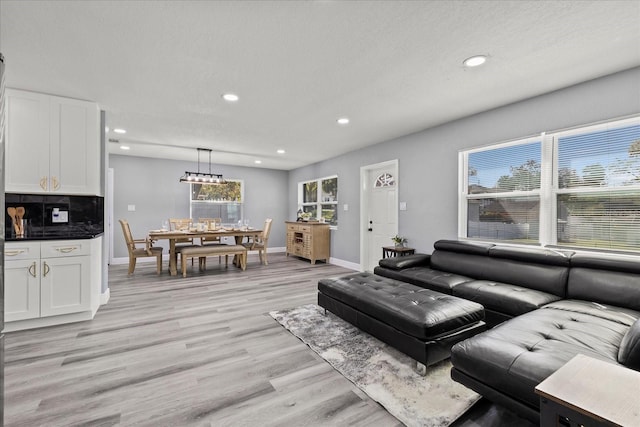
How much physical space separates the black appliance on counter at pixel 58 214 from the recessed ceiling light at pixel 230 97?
2195 millimetres

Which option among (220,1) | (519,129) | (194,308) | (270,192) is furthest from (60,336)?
(270,192)

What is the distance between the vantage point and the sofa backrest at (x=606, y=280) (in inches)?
88.0

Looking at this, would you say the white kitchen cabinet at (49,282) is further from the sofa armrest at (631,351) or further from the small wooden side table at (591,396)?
the sofa armrest at (631,351)

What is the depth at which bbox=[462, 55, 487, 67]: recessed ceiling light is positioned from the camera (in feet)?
7.82

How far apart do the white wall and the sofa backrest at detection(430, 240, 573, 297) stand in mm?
579

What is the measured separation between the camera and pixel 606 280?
7.77 ft

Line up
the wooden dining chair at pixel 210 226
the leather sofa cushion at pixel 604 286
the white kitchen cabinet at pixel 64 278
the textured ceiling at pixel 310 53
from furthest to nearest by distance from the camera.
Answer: the wooden dining chair at pixel 210 226 → the white kitchen cabinet at pixel 64 278 → the leather sofa cushion at pixel 604 286 → the textured ceiling at pixel 310 53

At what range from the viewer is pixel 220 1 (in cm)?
177

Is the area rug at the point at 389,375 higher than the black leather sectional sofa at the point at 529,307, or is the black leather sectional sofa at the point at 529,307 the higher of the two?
the black leather sectional sofa at the point at 529,307

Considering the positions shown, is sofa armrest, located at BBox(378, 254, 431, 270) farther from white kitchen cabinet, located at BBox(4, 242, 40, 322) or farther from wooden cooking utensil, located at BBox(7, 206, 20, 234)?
wooden cooking utensil, located at BBox(7, 206, 20, 234)

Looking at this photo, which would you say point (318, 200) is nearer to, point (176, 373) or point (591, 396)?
point (176, 373)

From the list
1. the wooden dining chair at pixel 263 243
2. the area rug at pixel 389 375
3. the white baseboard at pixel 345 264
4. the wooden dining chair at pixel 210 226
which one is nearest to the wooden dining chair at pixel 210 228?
the wooden dining chair at pixel 210 226

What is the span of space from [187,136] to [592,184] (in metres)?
5.60

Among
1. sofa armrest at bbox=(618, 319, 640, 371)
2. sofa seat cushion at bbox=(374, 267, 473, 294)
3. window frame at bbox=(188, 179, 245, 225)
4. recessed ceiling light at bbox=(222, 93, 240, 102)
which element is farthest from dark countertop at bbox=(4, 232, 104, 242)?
sofa armrest at bbox=(618, 319, 640, 371)
